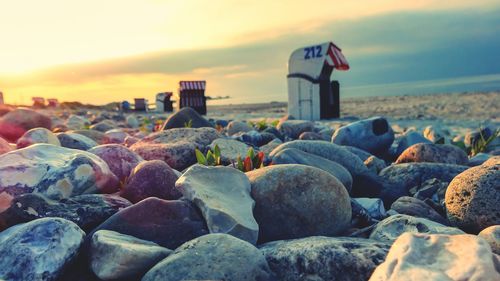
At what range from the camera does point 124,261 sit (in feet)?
6.91

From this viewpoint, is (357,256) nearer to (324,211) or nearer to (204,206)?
(324,211)

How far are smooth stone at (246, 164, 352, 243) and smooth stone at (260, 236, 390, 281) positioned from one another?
0.44 m

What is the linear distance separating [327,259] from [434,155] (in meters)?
3.27

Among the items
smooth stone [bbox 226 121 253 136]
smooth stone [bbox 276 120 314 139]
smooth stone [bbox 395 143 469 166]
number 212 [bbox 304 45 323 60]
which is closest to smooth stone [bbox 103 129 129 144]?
smooth stone [bbox 226 121 253 136]

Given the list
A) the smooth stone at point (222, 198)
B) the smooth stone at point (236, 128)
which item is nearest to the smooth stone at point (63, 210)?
the smooth stone at point (222, 198)

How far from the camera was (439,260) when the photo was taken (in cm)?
169

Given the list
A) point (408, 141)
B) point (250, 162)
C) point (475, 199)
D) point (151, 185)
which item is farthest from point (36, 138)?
point (408, 141)

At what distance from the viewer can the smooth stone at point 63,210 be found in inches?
100

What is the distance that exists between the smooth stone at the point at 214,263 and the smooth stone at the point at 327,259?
112mm

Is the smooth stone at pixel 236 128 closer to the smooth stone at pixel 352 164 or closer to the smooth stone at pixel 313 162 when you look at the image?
the smooth stone at pixel 352 164

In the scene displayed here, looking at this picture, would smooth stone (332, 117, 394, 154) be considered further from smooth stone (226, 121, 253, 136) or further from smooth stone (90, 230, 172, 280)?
smooth stone (90, 230, 172, 280)

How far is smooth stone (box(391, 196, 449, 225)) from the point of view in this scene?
3.19m

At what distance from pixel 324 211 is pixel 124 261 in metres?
1.19

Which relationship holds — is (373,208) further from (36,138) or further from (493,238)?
(36,138)
